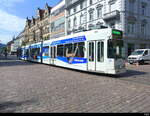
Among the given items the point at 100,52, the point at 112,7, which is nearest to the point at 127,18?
the point at 112,7

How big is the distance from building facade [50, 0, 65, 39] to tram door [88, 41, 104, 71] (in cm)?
3829

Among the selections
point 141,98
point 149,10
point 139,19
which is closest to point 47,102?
point 141,98

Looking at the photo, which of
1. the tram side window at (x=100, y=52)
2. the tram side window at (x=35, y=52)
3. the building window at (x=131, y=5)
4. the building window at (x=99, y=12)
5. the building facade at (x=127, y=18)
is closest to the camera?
the tram side window at (x=100, y=52)

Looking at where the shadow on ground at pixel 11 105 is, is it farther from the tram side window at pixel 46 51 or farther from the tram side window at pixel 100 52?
the tram side window at pixel 46 51

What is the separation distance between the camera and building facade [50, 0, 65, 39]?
50197 millimetres

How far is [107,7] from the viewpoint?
111 feet

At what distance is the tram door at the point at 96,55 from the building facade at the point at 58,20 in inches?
1508

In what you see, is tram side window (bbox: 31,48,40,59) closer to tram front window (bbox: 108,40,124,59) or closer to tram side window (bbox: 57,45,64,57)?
tram side window (bbox: 57,45,64,57)

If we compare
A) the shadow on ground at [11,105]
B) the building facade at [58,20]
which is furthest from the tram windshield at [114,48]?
the building facade at [58,20]

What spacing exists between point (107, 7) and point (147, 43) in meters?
11.0

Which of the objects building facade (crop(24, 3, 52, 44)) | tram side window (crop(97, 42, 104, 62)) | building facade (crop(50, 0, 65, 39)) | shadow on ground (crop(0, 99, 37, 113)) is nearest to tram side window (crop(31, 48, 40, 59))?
tram side window (crop(97, 42, 104, 62))

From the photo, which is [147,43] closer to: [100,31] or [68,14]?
[68,14]

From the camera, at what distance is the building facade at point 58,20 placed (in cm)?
5020

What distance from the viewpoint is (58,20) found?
53.1 m
